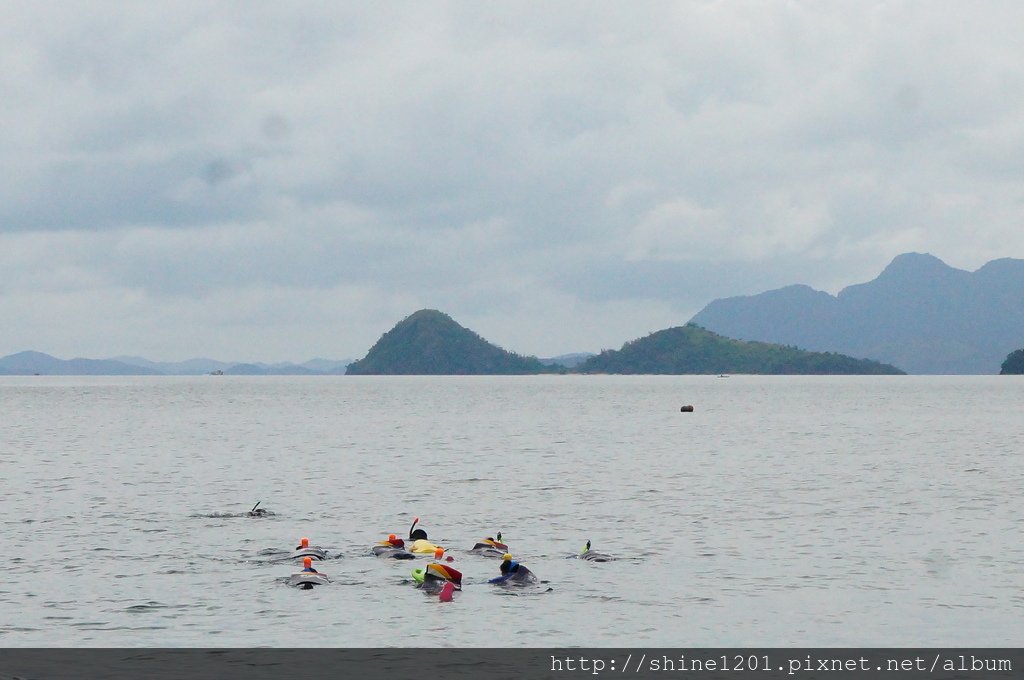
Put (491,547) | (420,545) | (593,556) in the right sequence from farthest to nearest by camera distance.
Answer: (491,547), (420,545), (593,556)

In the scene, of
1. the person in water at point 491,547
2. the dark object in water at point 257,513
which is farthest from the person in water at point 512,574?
the dark object in water at point 257,513

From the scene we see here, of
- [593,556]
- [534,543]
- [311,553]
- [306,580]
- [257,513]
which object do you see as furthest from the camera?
[257,513]

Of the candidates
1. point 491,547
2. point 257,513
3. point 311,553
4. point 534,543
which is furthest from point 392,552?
point 257,513

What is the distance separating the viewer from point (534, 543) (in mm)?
44688

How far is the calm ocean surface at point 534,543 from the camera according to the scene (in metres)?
29.2

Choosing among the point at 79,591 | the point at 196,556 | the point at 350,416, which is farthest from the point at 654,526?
the point at 350,416

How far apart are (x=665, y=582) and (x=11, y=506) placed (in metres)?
37.5

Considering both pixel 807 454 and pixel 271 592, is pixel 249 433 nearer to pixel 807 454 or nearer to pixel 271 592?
pixel 807 454

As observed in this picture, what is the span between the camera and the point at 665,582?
3544 cm

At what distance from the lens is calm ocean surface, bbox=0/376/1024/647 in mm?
29234

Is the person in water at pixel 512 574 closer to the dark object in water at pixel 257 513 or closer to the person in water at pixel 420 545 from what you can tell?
the person in water at pixel 420 545

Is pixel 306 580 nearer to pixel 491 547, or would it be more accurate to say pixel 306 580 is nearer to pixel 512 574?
pixel 512 574

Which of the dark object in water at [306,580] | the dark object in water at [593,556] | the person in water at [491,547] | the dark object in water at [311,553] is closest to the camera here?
the dark object in water at [306,580]
